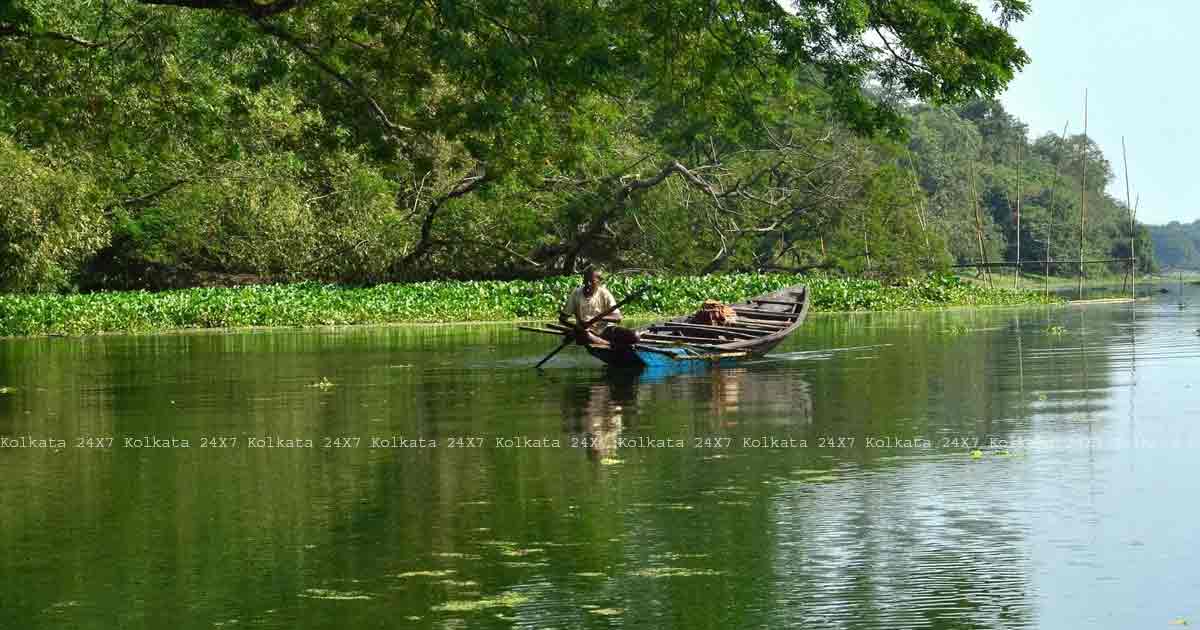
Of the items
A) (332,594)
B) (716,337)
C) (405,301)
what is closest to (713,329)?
(716,337)

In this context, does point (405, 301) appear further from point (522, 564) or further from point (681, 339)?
point (522, 564)

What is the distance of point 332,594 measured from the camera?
796 centimetres

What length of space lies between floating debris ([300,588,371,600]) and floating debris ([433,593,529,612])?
1.51 feet

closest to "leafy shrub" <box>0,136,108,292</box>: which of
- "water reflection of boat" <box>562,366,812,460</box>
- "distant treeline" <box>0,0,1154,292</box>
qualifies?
"distant treeline" <box>0,0,1154,292</box>

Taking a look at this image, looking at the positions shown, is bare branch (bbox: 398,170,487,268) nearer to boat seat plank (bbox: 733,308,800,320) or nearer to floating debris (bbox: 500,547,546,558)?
boat seat plank (bbox: 733,308,800,320)

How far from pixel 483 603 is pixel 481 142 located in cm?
1567

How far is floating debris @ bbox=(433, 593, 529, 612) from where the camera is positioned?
7.60m

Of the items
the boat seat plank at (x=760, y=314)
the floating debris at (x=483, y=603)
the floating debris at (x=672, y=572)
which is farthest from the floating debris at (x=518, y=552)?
the boat seat plank at (x=760, y=314)

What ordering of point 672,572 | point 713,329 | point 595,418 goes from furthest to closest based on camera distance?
point 713,329 → point 595,418 → point 672,572

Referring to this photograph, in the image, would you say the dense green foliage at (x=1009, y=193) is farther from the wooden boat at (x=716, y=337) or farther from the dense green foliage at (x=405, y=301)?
the wooden boat at (x=716, y=337)

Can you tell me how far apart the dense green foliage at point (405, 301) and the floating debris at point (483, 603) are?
35.0 metres

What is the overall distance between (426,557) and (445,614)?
4.50ft

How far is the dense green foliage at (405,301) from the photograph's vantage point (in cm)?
4122

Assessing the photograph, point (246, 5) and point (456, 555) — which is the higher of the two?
point (246, 5)
